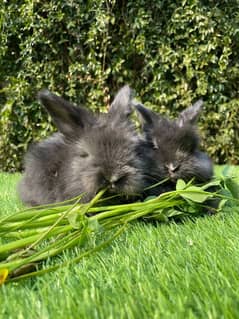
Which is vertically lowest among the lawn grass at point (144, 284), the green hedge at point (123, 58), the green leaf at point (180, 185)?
the lawn grass at point (144, 284)

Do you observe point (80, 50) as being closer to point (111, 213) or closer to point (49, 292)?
point (111, 213)

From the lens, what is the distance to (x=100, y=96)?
728 cm

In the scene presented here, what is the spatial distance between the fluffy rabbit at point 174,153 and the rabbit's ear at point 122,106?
202 mm

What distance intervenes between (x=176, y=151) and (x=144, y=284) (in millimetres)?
1513

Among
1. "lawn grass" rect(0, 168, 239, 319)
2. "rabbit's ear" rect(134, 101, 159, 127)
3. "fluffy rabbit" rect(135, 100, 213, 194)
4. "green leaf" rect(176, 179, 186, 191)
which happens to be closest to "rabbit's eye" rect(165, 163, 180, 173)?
"fluffy rabbit" rect(135, 100, 213, 194)

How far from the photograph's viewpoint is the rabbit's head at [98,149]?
2426mm

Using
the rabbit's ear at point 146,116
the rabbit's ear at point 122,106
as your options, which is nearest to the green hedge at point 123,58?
the rabbit's ear at point 146,116

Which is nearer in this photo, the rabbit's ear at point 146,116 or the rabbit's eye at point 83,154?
the rabbit's eye at point 83,154

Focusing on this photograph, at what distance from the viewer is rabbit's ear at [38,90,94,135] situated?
2.80 meters

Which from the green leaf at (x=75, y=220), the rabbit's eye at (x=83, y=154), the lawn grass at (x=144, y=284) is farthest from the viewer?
the rabbit's eye at (x=83, y=154)

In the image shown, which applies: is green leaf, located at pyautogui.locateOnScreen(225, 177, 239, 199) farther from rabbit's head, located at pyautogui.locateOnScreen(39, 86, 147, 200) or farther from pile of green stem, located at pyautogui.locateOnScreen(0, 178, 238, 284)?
rabbit's head, located at pyautogui.locateOnScreen(39, 86, 147, 200)

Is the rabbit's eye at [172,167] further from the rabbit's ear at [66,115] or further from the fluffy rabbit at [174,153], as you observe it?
the rabbit's ear at [66,115]

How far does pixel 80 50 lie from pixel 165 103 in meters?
1.61

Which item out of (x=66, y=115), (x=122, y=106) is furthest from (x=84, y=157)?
(x=122, y=106)
